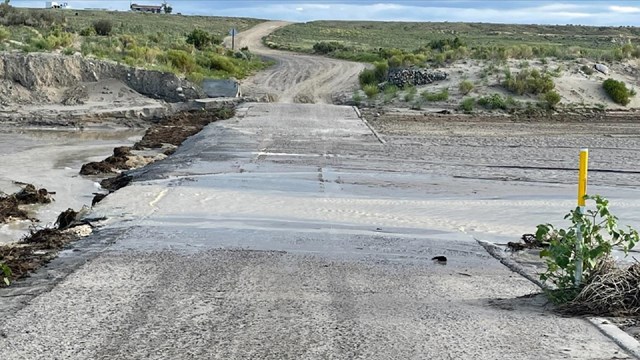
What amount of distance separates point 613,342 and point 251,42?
310 ft

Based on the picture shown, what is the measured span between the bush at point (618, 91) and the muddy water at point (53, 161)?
21544 mm

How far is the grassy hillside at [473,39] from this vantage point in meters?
56.2

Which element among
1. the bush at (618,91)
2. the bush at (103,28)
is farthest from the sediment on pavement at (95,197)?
the bush at (103,28)

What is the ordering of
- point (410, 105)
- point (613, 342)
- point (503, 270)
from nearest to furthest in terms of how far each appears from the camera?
1. point (613, 342)
2. point (503, 270)
3. point (410, 105)

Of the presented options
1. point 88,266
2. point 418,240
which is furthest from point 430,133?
point 88,266

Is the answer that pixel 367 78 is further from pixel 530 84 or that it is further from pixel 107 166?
pixel 107 166

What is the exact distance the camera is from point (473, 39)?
4200 inches

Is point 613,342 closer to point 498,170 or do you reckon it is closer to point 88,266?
point 88,266

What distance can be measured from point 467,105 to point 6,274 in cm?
3263

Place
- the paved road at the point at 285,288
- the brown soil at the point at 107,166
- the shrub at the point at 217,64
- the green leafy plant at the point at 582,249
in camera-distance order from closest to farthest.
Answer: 1. the paved road at the point at 285,288
2. the green leafy plant at the point at 582,249
3. the brown soil at the point at 107,166
4. the shrub at the point at 217,64

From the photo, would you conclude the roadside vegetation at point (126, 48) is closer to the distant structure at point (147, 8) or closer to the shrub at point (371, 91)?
the shrub at point (371, 91)

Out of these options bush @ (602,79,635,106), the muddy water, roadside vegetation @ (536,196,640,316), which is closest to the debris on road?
roadside vegetation @ (536,196,640,316)

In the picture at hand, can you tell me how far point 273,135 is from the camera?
2927cm

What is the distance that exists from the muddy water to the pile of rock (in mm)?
14654
